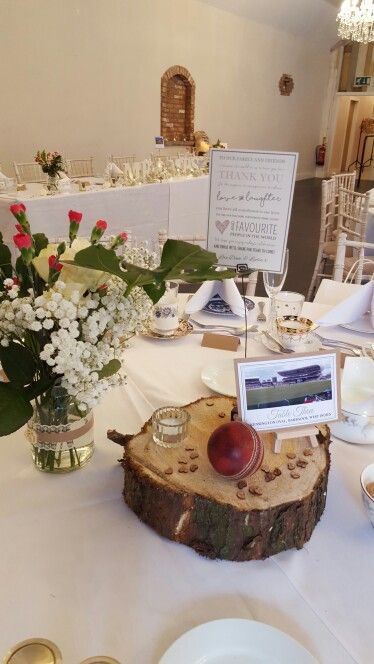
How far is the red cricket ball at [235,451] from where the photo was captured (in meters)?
0.76

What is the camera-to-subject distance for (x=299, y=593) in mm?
695

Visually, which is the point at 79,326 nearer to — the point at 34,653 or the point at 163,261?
the point at 163,261

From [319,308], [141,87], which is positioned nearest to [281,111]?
[141,87]

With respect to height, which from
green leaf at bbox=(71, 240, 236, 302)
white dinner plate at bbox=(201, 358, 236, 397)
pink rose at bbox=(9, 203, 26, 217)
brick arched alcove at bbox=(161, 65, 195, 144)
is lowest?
white dinner plate at bbox=(201, 358, 236, 397)

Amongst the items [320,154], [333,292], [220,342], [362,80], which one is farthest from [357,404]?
[362,80]

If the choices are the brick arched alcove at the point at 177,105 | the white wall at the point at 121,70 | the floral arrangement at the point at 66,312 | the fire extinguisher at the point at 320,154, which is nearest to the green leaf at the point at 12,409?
the floral arrangement at the point at 66,312

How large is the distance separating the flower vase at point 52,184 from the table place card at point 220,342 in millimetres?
2608

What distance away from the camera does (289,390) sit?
843 mm

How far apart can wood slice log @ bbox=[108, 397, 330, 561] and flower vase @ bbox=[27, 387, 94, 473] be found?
10cm

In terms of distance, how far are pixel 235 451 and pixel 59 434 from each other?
318mm

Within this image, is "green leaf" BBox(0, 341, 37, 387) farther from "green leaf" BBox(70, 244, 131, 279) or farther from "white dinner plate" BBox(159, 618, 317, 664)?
"white dinner plate" BBox(159, 618, 317, 664)

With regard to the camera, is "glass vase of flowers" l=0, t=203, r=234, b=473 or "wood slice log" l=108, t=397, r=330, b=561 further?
"wood slice log" l=108, t=397, r=330, b=561

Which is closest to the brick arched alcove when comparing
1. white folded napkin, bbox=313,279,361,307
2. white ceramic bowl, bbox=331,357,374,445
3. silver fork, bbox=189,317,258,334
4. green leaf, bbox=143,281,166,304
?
white folded napkin, bbox=313,279,361,307

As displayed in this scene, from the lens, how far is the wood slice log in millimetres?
743
